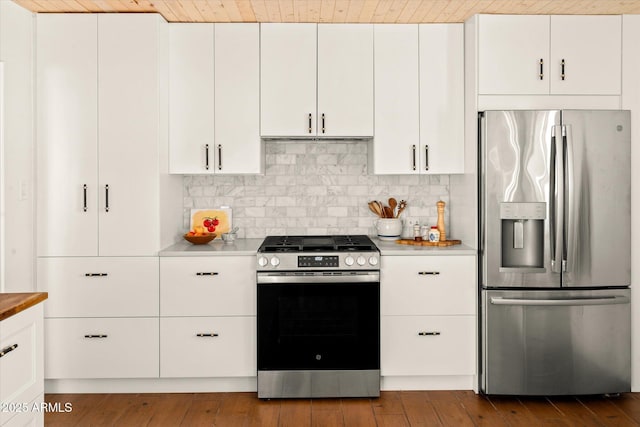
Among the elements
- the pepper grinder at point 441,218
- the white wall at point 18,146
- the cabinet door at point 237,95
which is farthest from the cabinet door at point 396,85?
the white wall at point 18,146

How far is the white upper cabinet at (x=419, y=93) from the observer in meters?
3.71

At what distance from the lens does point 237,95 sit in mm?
3697

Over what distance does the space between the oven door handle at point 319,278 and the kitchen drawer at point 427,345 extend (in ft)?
1.01

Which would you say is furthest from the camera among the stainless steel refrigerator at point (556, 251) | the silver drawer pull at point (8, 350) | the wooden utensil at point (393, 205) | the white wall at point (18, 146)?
the wooden utensil at point (393, 205)

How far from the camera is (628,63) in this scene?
3465mm

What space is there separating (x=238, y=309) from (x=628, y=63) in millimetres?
2990

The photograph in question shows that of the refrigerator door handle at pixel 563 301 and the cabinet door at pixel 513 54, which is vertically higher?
the cabinet door at pixel 513 54

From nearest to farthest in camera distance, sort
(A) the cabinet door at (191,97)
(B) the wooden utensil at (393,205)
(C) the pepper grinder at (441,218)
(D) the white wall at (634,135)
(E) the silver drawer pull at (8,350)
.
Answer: (E) the silver drawer pull at (8,350) → (D) the white wall at (634,135) → (A) the cabinet door at (191,97) → (C) the pepper grinder at (441,218) → (B) the wooden utensil at (393,205)

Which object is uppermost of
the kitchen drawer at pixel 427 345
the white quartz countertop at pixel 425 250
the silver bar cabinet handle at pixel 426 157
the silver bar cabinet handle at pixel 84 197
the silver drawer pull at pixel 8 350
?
the silver bar cabinet handle at pixel 426 157

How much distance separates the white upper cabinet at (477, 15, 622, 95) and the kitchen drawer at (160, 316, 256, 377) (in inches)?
88.0

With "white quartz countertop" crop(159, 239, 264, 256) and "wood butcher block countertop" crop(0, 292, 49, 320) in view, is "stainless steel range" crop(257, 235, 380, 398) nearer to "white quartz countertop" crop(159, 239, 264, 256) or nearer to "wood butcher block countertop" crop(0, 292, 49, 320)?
"white quartz countertop" crop(159, 239, 264, 256)

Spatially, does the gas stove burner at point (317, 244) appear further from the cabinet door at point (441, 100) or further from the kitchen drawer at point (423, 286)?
the cabinet door at point (441, 100)

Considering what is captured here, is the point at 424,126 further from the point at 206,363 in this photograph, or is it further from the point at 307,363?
the point at 206,363

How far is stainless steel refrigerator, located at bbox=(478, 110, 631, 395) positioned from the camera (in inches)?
130
